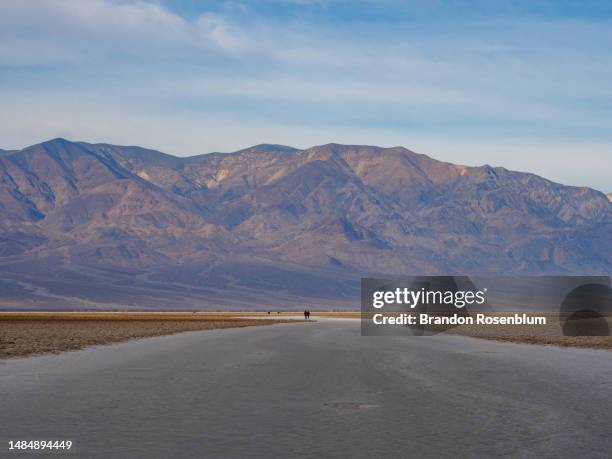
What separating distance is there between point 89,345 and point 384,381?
25.5 meters

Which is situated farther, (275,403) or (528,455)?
(275,403)

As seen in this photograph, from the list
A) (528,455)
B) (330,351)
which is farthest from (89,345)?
(528,455)

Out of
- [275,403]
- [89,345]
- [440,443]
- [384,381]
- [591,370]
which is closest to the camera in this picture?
[440,443]

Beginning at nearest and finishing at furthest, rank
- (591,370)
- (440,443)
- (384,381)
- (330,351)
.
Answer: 1. (440,443)
2. (384,381)
3. (591,370)
4. (330,351)

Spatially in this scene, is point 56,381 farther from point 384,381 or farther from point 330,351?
point 330,351

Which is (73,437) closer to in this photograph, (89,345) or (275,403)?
(275,403)

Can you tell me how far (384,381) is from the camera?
2908 centimetres

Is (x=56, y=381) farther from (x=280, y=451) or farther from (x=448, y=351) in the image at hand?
(x=448, y=351)

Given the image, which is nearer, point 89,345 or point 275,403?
point 275,403

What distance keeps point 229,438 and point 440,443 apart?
3800mm

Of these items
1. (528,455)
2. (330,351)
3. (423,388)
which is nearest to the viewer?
(528,455)

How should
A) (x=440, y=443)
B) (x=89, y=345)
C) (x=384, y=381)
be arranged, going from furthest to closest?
(x=89, y=345) < (x=384, y=381) < (x=440, y=443)

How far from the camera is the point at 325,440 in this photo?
17.2m

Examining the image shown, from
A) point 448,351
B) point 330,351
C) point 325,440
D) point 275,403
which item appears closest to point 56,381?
point 275,403
